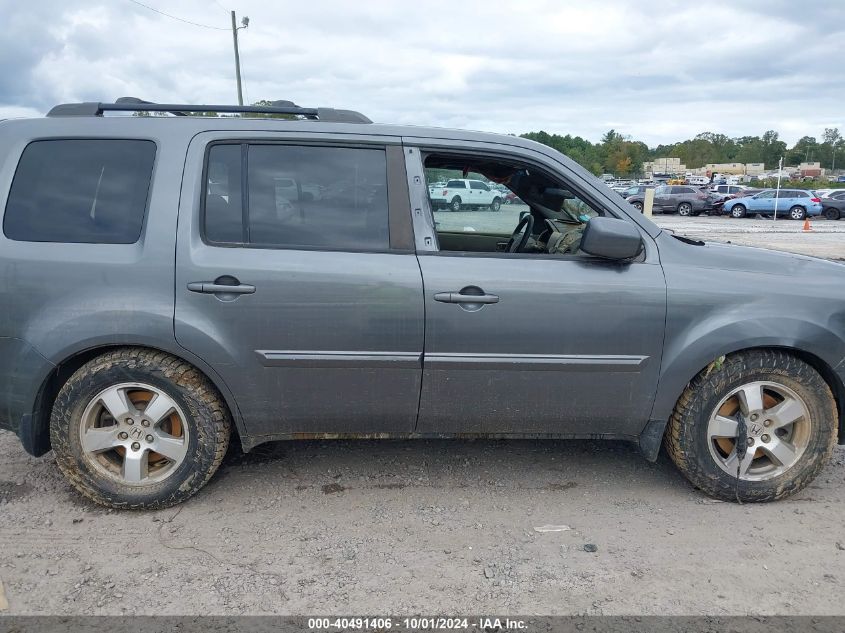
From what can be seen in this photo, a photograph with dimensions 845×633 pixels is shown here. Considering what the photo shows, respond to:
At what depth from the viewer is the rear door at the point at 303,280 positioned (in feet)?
9.96

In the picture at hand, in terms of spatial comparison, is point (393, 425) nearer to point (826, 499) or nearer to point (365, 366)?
point (365, 366)

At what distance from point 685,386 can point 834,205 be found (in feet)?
109

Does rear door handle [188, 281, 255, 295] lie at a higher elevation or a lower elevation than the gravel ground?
higher

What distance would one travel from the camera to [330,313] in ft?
10.0

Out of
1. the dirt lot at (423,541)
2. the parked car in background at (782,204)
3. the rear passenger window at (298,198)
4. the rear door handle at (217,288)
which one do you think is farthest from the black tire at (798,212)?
the rear door handle at (217,288)

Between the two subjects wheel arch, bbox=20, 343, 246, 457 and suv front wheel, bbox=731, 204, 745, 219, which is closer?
wheel arch, bbox=20, 343, 246, 457

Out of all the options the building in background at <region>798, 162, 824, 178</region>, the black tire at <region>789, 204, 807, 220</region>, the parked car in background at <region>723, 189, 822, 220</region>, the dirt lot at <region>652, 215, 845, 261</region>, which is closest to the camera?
the dirt lot at <region>652, 215, 845, 261</region>

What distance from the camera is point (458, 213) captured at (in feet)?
13.0

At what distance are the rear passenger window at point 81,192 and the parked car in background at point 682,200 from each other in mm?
34481

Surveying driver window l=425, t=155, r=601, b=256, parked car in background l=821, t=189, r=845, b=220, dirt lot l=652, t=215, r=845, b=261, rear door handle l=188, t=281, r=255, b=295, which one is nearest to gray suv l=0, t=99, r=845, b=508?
rear door handle l=188, t=281, r=255, b=295

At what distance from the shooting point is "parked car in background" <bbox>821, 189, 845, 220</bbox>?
3067cm

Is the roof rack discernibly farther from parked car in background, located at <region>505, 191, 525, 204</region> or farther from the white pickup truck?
parked car in background, located at <region>505, 191, 525, 204</region>

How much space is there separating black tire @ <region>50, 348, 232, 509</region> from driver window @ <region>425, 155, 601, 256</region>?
1.39 meters

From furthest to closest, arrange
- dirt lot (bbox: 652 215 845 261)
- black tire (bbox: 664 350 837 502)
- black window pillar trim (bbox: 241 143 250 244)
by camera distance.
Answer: dirt lot (bbox: 652 215 845 261), black tire (bbox: 664 350 837 502), black window pillar trim (bbox: 241 143 250 244)
